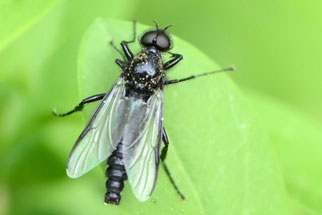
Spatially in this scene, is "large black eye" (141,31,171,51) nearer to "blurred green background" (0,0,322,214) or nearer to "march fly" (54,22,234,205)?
"march fly" (54,22,234,205)

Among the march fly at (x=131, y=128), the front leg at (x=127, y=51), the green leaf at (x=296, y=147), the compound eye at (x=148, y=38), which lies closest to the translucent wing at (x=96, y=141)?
the march fly at (x=131, y=128)

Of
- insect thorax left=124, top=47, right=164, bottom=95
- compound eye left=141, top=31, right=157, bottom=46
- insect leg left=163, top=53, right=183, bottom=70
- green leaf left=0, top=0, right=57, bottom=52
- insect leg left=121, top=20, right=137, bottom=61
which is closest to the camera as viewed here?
green leaf left=0, top=0, right=57, bottom=52

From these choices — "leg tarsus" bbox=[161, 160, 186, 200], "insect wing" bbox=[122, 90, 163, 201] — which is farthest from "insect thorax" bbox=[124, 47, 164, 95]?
"leg tarsus" bbox=[161, 160, 186, 200]

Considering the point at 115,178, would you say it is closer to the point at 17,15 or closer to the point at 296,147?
the point at 17,15

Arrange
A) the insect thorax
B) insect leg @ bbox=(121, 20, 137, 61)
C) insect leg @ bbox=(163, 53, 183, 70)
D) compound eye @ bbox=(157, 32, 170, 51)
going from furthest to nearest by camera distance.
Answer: compound eye @ bbox=(157, 32, 170, 51) < the insect thorax < insect leg @ bbox=(121, 20, 137, 61) < insect leg @ bbox=(163, 53, 183, 70)

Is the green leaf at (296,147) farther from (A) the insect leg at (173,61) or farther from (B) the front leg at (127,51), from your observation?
(B) the front leg at (127,51)

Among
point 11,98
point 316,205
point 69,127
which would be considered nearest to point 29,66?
point 11,98
